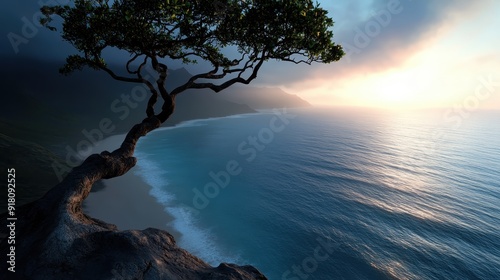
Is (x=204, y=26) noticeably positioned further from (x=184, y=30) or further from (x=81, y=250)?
(x=81, y=250)

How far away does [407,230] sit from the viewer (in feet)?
145

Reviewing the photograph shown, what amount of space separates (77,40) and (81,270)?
12674mm

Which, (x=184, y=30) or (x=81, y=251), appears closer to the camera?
(x=81, y=251)

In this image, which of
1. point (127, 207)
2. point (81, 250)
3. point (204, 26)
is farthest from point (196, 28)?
point (127, 207)

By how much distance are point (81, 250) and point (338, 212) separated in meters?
51.8

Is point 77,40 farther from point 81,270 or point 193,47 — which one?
point 81,270

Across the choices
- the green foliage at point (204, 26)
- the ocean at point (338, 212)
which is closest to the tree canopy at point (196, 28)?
the green foliage at point (204, 26)

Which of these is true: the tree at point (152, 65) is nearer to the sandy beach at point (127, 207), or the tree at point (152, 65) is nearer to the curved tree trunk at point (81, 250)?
the curved tree trunk at point (81, 250)

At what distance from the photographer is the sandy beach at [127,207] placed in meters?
41.8

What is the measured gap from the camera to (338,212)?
50625mm

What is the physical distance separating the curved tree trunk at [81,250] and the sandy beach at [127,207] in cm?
3438

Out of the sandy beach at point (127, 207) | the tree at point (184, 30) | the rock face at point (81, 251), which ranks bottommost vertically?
the sandy beach at point (127, 207)

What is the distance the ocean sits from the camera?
36.6 meters

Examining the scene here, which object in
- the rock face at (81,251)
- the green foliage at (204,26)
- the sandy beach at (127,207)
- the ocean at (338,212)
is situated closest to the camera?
the rock face at (81,251)
